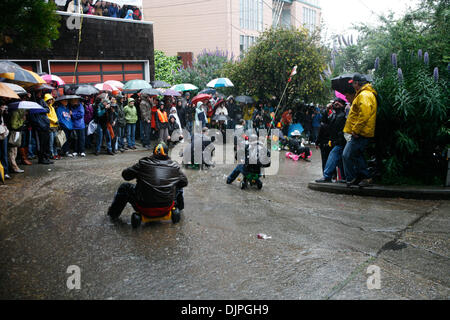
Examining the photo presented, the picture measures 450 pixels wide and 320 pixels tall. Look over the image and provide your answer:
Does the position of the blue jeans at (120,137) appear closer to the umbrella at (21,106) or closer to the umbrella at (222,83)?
the umbrella at (21,106)

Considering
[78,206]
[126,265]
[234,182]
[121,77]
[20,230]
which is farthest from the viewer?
[121,77]

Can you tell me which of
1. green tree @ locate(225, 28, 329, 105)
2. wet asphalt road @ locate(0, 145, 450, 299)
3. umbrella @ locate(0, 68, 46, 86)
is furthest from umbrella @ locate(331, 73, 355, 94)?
green tree @ locate(225, 28, 329, 105)

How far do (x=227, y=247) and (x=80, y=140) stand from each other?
330 inches

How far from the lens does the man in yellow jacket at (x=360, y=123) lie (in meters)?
7.60

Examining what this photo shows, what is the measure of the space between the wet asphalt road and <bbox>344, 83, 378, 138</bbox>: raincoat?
134cm

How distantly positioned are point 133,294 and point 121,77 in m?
17.5

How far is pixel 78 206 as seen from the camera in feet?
24.2

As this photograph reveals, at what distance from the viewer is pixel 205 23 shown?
3662 centimetres

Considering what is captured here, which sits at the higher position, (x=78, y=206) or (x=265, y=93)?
(x=265, y=93)

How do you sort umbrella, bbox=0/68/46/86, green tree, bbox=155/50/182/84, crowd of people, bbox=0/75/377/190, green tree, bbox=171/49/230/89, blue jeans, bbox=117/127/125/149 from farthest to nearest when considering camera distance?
green tree, bbox=155/50/182/84 < green tree, bbox=171/49/230/89 < blue jeans, bbox=117/127/125/149 < umbrella, bbox=0/68/46/86 < crowd of people, bbox=0/75/377/190

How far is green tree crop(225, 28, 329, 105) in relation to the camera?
1766 centimetres

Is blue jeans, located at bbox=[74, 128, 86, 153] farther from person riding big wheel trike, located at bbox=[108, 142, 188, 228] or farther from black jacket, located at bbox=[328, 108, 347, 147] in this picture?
black jacket, located at bbox=[328, 108, 347, 147]

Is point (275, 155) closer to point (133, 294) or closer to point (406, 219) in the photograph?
point (406, 219)
